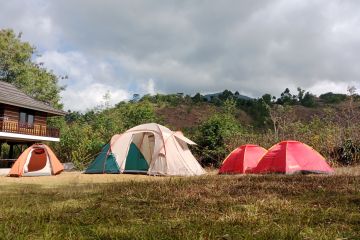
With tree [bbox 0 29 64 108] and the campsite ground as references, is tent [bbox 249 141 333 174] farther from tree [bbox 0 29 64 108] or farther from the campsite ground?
tree [bbox 0 29 64 108]

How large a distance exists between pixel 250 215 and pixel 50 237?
187cm

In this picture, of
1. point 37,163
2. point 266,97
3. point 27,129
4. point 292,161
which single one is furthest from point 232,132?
point 266,97

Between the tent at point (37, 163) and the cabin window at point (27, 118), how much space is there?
10.9m

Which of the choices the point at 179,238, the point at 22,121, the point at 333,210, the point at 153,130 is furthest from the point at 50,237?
the point at 22,121

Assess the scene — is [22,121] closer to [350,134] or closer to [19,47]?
[19,47]

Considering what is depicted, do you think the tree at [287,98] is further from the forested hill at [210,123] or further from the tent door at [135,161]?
the tent door at [135,161]

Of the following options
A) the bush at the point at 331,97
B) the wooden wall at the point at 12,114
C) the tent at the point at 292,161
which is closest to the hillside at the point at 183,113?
the bush at the point at 331,97

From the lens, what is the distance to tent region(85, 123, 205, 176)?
15562mm

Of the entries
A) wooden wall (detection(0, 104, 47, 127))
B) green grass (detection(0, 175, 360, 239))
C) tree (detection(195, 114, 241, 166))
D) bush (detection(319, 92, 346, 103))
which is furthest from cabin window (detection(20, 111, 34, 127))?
bush (detection(319, 92, 346, 103))

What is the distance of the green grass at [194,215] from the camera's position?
126 inches

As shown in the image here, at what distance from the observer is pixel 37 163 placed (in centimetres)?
1886

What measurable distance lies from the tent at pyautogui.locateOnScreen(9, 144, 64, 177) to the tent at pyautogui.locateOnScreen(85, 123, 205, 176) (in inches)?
83.5

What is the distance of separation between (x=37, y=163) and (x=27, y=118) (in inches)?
499

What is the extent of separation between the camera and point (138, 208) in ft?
15.8
